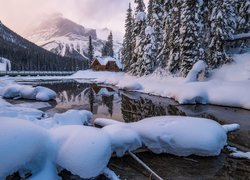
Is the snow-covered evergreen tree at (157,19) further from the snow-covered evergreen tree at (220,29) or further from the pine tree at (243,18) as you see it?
the snow-covered evergreen tree at (220,29)

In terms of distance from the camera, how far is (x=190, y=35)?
27.4m

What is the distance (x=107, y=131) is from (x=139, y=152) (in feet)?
4.28

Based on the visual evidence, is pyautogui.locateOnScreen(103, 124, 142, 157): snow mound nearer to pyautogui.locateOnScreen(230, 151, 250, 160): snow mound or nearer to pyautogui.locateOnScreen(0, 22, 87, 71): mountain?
pyautogui.locateOnScreen(230, 151, 250, 160): snow mound

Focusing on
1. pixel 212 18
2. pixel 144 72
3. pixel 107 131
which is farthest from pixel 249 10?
pixel 107 131

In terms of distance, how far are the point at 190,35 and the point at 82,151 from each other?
23.9 meters

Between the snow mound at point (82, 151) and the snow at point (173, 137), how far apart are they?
1067 millimetres

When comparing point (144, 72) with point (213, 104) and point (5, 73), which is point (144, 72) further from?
point (5, 73)

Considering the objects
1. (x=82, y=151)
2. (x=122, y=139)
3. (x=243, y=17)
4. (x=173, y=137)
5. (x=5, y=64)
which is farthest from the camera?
(x=5, y=64)

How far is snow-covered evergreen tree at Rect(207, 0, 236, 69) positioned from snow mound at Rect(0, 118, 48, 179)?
73.7 ft

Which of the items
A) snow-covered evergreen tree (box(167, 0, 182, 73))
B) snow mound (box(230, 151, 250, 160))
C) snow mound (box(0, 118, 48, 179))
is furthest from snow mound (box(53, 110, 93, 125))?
snow-covered evergreen tree (box(167, 0, 182, 73))

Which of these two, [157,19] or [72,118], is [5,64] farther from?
[72,118]

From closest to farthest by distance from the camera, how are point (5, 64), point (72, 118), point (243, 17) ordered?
point (72, 118), point (243, 17), point (5, 64)

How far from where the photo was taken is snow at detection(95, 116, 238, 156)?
7430 millimetres

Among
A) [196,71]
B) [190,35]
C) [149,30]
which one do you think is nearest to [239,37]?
[190,35]
